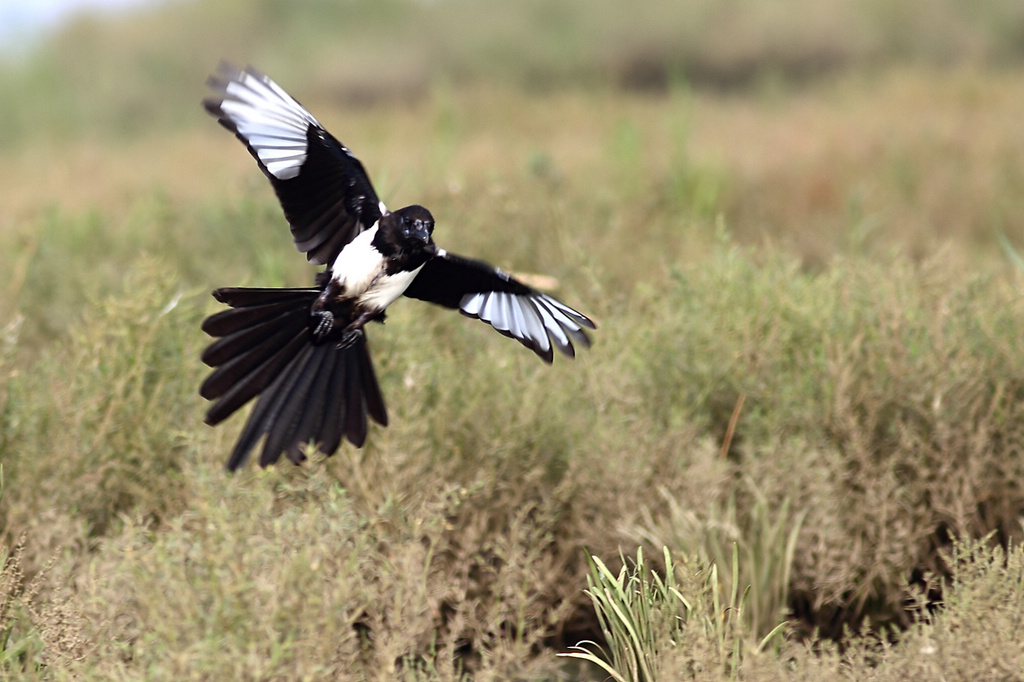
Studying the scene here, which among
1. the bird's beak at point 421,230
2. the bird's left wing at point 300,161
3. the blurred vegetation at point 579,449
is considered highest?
the bird's left wing at point 300,161

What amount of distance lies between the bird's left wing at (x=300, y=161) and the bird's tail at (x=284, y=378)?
0.59 ft

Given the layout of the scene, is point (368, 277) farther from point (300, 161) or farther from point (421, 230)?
point (300, 161)

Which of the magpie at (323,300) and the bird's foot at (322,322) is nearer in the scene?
the magpie at (323,300)

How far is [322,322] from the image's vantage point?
2738mm

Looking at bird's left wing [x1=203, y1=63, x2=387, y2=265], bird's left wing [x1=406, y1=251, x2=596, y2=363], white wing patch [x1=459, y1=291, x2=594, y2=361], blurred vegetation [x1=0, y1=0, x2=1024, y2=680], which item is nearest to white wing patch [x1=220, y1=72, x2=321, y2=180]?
bird's left wing [x1=203, y1=63, x2=387, y2=265]

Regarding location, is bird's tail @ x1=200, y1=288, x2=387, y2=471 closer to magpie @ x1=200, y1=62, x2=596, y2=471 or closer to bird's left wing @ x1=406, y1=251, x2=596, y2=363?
magpie @ x1=200, y1=62, x2=596, y2=471

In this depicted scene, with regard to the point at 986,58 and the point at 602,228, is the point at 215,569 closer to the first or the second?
the point at 602,228

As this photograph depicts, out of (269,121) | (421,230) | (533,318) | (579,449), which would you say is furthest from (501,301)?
(269,121)

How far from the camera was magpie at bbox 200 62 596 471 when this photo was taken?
8.47ft

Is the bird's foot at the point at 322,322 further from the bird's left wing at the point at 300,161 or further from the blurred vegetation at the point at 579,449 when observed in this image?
the blurred vegetation at the point at 579,449

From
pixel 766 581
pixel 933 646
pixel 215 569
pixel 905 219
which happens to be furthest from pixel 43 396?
pixel 905 219

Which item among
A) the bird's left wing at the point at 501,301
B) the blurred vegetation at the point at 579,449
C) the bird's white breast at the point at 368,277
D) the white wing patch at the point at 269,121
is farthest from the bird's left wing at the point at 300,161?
the blurred vegetation at the point at 579,449

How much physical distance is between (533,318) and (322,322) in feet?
1.73

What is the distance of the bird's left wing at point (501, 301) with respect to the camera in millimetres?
2676
